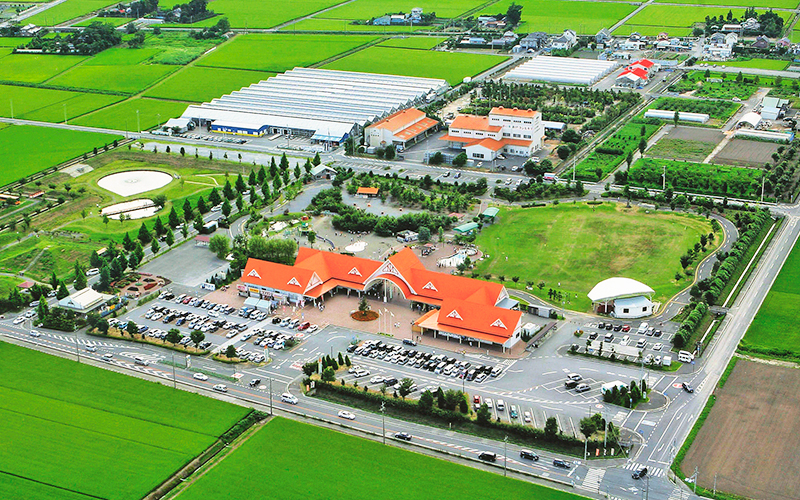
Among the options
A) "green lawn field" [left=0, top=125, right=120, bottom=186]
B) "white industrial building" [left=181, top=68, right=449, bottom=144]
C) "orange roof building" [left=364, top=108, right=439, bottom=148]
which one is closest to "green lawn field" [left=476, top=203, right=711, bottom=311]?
"orange roof building" [left=364, top=108, right=439, bottom=148]

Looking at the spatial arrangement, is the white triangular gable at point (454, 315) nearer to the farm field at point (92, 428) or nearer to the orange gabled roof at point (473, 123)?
the farm field at point (92, 428)

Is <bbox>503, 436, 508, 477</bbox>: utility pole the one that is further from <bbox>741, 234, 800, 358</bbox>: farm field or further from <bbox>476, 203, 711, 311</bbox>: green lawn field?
<bbox>741, 234, 800, 358</bbox>: farm field

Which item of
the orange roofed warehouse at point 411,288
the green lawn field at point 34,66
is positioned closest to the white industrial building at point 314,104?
the green lawn field at point 34,66

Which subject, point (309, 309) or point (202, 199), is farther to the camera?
point (202, 199)

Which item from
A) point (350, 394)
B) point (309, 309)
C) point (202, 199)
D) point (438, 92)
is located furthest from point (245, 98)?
point (350, 394)

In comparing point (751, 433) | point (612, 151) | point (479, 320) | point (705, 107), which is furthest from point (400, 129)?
point (751, 433)

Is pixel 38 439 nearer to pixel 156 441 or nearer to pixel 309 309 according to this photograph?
pixel 156 441

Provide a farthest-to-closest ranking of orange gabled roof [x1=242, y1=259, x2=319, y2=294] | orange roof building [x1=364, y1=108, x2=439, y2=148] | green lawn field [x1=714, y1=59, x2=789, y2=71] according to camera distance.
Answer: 1. green lawn field [x1=714, y1=59, x2=789, y2=71]
2. orange roof building [x1=364, y1=108, x2=439, y2=148]
3. orange gabled roof [x1=242, y1=259, x2=319, y2=294]
